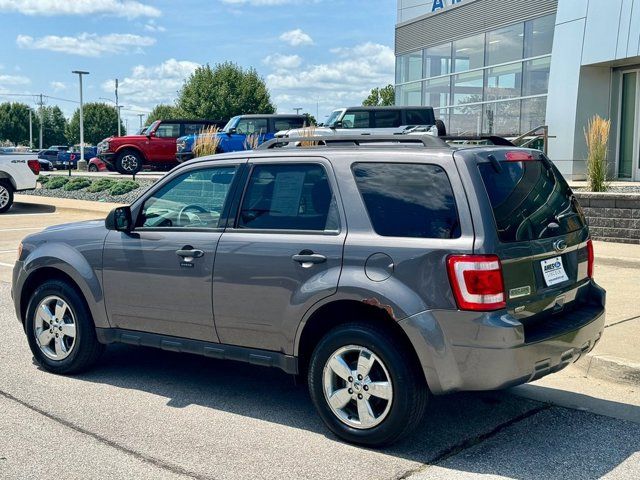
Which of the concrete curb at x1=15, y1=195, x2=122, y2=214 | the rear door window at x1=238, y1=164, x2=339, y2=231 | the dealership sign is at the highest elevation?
the dealership sign

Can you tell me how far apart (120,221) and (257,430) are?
1807 millimetres

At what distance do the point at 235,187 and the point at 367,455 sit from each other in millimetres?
1953

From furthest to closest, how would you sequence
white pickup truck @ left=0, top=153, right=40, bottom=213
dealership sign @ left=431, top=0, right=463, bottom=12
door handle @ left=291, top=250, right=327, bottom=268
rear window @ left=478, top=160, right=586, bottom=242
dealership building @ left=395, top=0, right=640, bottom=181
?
dealership sign @ left=431, top=0, right=463, bottom=12 → white pickup truck @ left=0, top=153, right=40, bottom=213 → dealership building @ left=395, top=0, right=640, bottom=181 → door handle @ left=291, top=250, right=327, bottom=268 → rear window @ left=478, top=160, right=586, bottom=242

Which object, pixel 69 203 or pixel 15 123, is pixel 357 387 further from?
pixel 15 123

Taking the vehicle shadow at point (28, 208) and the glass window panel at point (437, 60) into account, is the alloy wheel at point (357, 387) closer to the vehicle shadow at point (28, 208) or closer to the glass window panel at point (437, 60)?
the vehicle shadow at point (28, 208)

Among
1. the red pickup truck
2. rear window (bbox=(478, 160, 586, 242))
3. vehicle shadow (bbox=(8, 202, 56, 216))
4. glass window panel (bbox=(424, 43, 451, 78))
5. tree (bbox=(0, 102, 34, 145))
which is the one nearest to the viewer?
rear window (bbox=(478, 160, 586, 242))

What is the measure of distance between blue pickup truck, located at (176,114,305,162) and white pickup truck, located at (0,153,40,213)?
211 inches

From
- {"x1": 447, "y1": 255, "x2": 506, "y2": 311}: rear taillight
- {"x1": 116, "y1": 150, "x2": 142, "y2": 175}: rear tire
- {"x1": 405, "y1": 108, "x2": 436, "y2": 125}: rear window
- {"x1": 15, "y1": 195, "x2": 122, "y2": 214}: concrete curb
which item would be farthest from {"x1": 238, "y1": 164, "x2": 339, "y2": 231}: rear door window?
{"x1": 116, "y1": 150, "x2": 142, "y2": 175}: rear tire

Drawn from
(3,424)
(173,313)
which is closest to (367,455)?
(173,313)

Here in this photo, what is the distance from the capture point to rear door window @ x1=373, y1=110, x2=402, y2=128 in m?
22.9

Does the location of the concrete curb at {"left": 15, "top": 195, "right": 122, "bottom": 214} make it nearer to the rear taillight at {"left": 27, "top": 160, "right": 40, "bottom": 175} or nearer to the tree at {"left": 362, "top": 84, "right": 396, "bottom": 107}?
the rear taillight at {"left": 27, "top": 160, "right": 40, "bottom": 175}

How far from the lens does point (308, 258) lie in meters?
4.59

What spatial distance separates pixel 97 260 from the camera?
559 centimetres

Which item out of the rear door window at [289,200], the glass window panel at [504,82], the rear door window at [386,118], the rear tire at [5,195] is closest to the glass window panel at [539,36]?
the glass window panel at [504,82]
